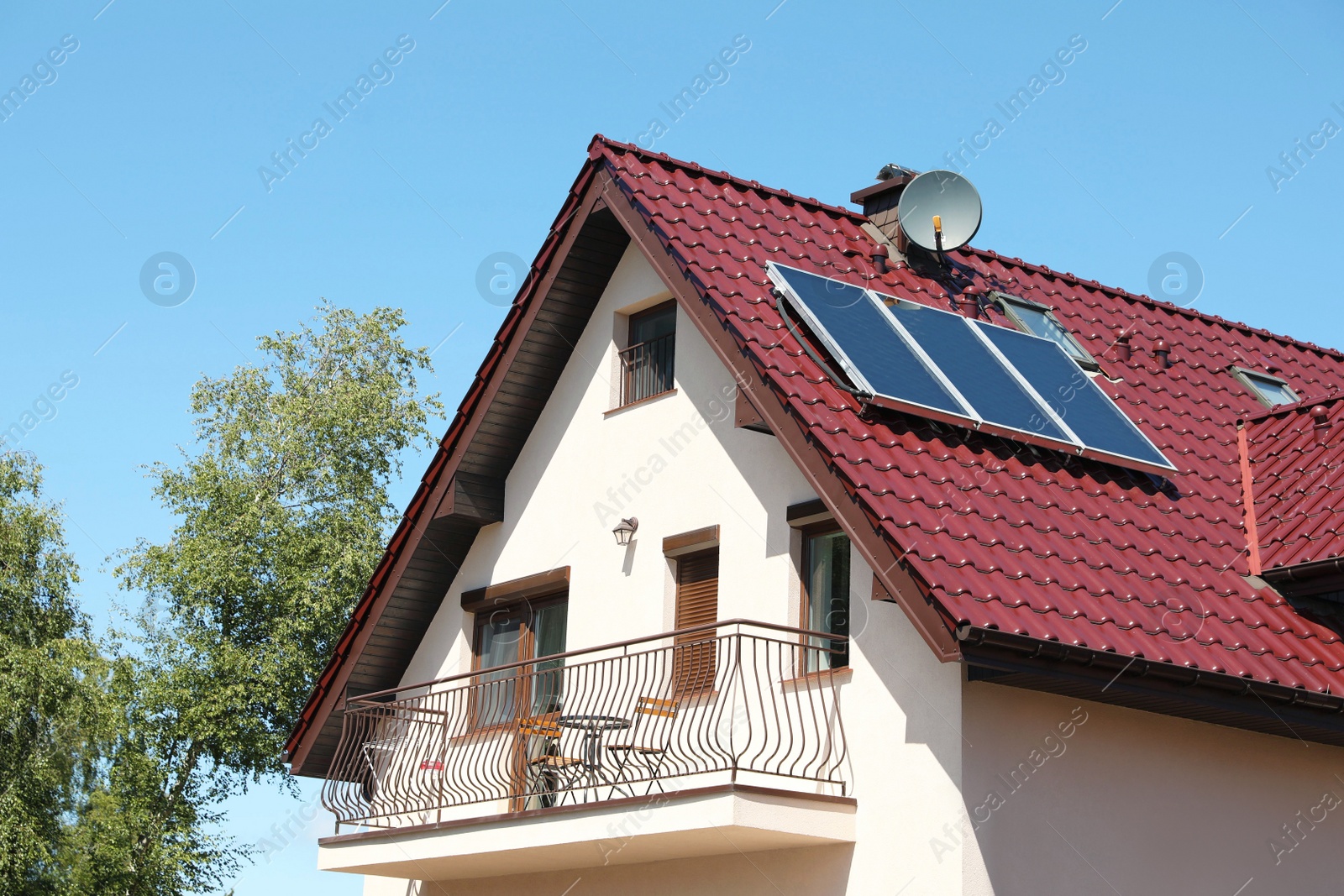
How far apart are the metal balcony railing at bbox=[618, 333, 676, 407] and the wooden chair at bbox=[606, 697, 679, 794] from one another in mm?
3313

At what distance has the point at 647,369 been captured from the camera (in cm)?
1563

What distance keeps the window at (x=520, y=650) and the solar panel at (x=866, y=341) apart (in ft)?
14.1

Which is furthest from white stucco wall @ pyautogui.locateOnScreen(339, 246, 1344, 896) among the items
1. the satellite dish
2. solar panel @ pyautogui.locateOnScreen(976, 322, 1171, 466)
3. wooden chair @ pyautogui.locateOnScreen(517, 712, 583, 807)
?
the satellite dish

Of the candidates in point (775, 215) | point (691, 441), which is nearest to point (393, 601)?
point (691, 441)

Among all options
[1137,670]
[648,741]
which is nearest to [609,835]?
[648,741]

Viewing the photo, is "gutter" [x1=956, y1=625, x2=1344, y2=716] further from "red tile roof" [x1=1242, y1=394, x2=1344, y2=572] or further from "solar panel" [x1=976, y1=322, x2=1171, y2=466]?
"solar panel" [x1=976, y1=322, x2=1171, y2=466]

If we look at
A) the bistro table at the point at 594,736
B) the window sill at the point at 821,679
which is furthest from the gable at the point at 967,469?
the bistro table at the point at 594,736

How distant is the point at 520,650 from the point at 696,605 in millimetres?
2854

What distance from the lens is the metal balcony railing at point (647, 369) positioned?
15344 mm

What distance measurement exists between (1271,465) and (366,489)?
2471 cm

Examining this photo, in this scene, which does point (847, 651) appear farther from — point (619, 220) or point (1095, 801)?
point (619, 220)

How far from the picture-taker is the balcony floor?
448 inches

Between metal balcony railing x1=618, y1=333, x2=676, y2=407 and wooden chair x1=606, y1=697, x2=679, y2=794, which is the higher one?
metal balcony railing x1=618, y1=333, x2=676, y2=407

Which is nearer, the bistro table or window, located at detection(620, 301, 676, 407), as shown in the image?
the bistro table
